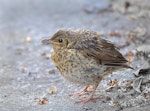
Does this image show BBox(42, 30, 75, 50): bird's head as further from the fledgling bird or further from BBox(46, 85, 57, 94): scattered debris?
BBox(46, 85, 57, 94): scattered debris

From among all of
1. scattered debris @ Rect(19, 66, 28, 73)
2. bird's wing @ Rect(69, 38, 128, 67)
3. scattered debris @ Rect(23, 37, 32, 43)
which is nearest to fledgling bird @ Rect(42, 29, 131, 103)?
bird's wing @ Rect(69, 38, 128, 67)

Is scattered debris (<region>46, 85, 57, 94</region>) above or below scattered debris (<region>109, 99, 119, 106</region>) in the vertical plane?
above

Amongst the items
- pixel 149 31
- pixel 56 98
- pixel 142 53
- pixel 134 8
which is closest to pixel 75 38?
pixel 56 98

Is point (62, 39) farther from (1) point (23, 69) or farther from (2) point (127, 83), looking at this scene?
(1) point (23, 69)

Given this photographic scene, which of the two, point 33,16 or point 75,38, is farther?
point 33,16

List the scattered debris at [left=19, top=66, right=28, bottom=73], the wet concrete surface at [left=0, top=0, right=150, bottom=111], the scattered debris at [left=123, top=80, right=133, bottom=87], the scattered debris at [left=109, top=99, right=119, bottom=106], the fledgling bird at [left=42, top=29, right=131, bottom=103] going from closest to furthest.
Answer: the scattered debris at [left=109, top=99, right=119, bottom=106], the fledgling bird at [left=42, top=29, right=131, bottom=103], the wet concrete surface at [left=0, top=0, right=150, bottom=111], the scattered debris at [left=123, top=80, right=133, bottom=87], the scattered debris at [left=19, top=66, right=28, bottom=73]

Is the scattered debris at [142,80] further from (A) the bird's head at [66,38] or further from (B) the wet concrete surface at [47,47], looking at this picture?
(A) the bird's head at [66,38]

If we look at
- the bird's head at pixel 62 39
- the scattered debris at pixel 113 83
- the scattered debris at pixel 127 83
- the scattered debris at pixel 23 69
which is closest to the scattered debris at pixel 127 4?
the scattered debris at pixel 23 69

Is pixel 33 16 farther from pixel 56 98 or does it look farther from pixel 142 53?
pixel 56 98
